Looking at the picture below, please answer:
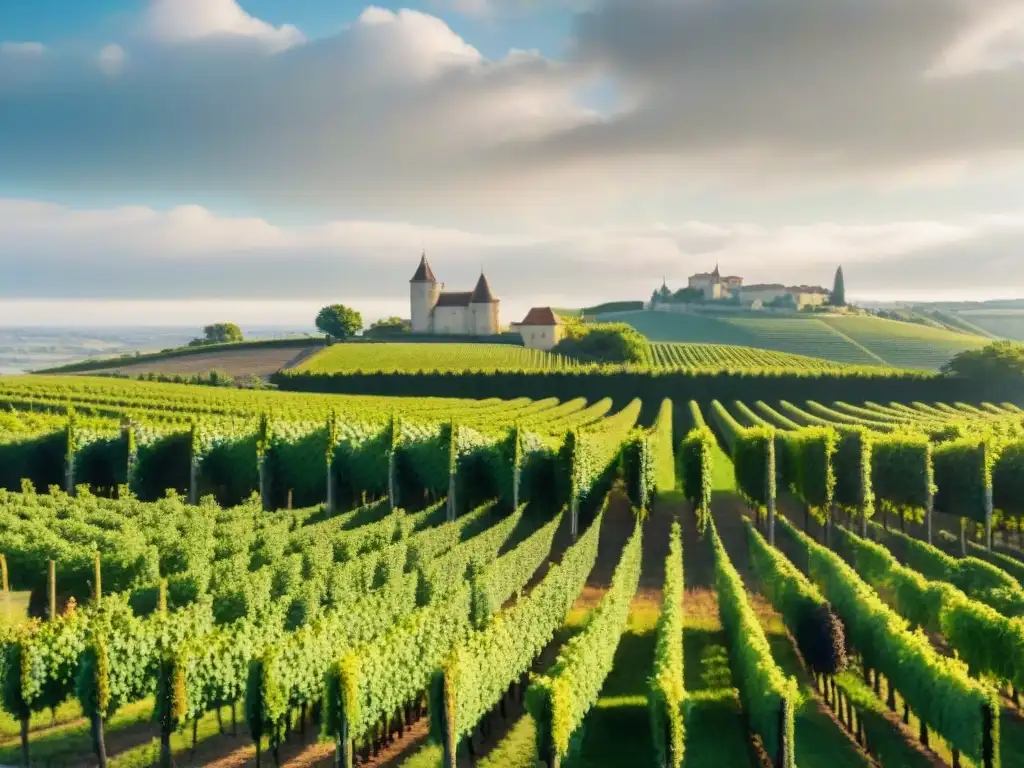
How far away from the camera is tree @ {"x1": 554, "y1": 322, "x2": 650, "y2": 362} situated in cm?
10581

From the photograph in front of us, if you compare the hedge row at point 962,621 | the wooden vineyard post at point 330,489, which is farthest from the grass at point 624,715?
the wooden vineyard post at point 330,489

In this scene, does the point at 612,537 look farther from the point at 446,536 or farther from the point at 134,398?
the point at 134,398

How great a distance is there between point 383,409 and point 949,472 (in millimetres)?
36269

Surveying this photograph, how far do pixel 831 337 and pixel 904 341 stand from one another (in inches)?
501

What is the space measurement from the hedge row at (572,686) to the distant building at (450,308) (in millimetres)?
105442

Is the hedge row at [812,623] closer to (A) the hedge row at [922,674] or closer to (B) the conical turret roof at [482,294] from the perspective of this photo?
(A) the hedge row at [922,674]

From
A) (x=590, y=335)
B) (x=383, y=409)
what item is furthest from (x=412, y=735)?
(x=590, y=335)

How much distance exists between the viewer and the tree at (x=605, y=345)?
Result: 10581cm

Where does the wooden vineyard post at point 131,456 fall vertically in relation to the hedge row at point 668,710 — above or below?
above

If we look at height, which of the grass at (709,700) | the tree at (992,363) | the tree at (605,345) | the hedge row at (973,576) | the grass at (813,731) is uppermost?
the tree at (605,345)

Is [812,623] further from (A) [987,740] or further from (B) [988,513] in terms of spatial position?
(B) [988,513]

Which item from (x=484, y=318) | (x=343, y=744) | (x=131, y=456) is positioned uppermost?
(x=484, y=318)

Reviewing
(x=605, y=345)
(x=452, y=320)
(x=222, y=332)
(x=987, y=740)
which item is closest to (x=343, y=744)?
(x=987, y=740)

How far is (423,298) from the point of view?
129000 mm
